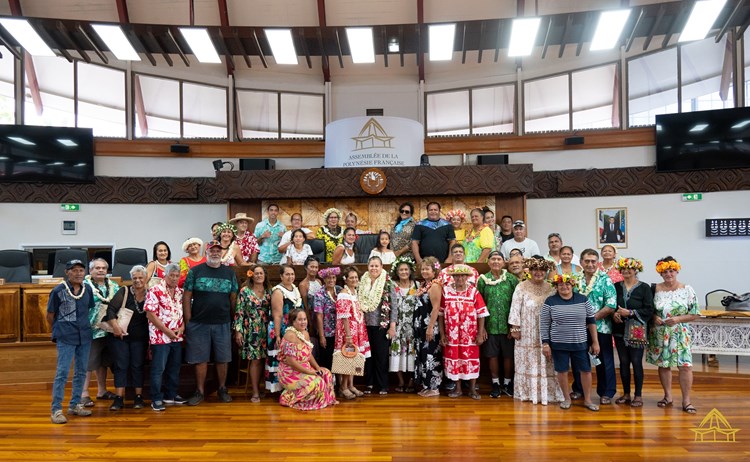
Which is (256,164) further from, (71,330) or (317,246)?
(71,330)

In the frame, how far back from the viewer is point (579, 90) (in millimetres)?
10930

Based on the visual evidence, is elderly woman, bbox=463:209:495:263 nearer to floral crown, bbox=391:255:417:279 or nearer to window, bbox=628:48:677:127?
floral crown, bbox=391:255:417:279

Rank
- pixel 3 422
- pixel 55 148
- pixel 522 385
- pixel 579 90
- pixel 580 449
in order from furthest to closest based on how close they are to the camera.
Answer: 1. pixel 579 90
2. pixel 55 148
3. pixel 522 385
4. pixel 3 422
5. pixel 580 449

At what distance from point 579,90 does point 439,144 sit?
117 inches

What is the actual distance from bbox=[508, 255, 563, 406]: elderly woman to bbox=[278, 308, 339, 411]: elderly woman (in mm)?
1827

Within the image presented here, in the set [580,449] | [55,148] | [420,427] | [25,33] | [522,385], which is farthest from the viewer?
[55,148]

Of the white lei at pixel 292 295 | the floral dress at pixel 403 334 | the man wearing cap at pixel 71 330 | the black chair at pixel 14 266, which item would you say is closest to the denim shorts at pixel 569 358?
the floral dress at pixel 403 334

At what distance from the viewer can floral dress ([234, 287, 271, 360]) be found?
541 cm

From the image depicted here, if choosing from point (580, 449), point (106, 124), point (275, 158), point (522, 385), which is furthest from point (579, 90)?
point (106, 124)

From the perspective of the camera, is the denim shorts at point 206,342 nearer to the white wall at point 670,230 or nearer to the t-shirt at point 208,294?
the t-shirt at point 208,294

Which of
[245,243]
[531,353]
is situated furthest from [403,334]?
[245,243]

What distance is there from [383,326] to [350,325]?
347mm

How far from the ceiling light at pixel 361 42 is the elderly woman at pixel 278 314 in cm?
374

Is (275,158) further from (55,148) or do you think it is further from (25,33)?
(25,33)
